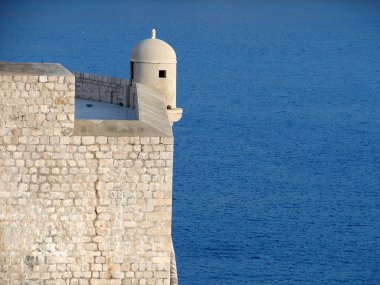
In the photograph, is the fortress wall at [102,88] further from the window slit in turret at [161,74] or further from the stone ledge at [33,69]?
the stone ledge at [33,69]

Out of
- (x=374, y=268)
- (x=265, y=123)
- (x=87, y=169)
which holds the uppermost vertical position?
(x=265, y=123)

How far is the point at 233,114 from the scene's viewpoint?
3666 inches

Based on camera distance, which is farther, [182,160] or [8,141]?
[182,160]

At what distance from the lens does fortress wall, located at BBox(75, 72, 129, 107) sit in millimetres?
26047

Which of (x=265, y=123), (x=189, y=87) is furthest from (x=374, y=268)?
(x=189, y=87)

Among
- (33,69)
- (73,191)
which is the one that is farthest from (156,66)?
(73,191)

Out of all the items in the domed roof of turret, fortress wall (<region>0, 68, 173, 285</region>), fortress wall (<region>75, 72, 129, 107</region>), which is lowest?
fortress wall (<region>0, 68, 173, 285</region>)

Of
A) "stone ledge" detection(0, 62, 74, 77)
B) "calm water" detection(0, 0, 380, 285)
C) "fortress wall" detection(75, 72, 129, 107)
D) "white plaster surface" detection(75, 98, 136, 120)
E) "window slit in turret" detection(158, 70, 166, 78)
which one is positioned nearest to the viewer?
"stone ledge" detection(0, 62, 74, 77)

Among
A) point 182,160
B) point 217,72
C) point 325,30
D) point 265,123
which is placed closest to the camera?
point 182,160

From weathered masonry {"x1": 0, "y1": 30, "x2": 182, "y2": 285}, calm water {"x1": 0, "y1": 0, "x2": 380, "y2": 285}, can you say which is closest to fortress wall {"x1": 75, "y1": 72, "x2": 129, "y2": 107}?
weathered masonry {"x1": 0, "y1": 30, "x2": 182, "y2": 285}

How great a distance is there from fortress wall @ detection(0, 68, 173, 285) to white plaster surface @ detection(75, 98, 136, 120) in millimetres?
4582

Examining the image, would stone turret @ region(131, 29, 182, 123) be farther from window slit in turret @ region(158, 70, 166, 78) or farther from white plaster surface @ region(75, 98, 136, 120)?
white plaster surface @ region(75, 98, 136, 120)

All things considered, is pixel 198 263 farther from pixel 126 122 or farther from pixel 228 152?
pixel 126 122

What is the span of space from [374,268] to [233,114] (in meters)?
39.7
